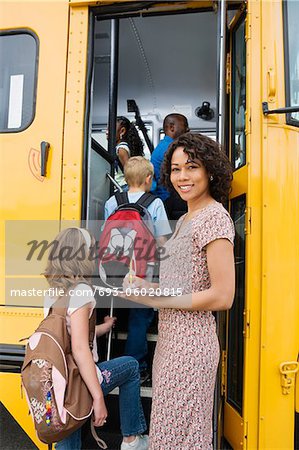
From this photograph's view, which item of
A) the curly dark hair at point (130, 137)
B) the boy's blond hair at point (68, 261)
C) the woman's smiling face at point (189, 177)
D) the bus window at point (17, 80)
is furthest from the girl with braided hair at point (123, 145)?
the woman's smiling face at point (189, 177)

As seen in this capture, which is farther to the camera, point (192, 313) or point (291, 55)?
point (291, 55)

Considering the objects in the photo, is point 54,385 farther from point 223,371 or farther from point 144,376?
point 144,376

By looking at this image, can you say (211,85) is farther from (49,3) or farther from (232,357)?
(232,357)

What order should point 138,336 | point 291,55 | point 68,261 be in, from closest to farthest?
point 68,261 < point 291,55 < point 138,336

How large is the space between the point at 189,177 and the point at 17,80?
1115mm

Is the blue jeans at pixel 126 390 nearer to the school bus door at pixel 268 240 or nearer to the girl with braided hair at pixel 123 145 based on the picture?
the school bus door at pixel 268 240

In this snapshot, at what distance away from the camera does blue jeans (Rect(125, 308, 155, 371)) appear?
2.13 metres

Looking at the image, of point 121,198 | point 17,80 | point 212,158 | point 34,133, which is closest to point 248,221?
point 212,158

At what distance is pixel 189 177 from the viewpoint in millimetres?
A: 1393

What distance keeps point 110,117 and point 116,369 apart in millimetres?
1723

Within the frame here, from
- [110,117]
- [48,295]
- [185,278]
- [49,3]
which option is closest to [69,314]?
[48,295]

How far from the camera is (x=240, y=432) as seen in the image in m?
1.58

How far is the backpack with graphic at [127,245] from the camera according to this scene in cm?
179

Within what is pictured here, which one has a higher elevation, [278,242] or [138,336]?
[278,242]
